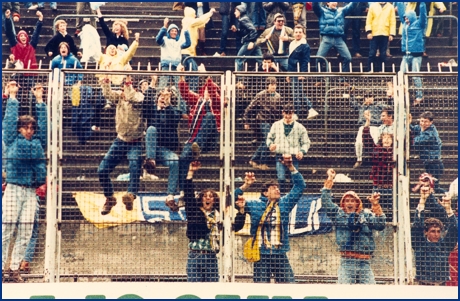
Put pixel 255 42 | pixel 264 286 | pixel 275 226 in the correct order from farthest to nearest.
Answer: pixel 255 42, pixel 275 226, pixel 264 286

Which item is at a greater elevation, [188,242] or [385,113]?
[385,113]

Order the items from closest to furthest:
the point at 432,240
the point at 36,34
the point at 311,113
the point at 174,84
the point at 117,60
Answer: the point at 432,240 → the point at 174,84 → the point at 311,113 → the point at 117,60 → the point at 36,34

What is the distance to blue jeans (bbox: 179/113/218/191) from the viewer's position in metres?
15.2

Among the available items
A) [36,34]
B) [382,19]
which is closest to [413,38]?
[382,19]

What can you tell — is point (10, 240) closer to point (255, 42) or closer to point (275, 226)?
point (275, 226)

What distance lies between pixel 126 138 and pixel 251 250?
2.31 m

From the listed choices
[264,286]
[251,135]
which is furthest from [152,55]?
[264,286]

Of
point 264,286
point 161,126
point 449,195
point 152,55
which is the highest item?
point 152,55

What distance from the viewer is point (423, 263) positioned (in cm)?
1514

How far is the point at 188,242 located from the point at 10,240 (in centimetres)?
241

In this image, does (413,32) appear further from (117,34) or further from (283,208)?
(283,208)

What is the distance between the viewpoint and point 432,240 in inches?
600

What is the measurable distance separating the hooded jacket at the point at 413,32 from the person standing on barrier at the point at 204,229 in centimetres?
504

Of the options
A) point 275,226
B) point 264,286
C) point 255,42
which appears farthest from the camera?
point 255,42
